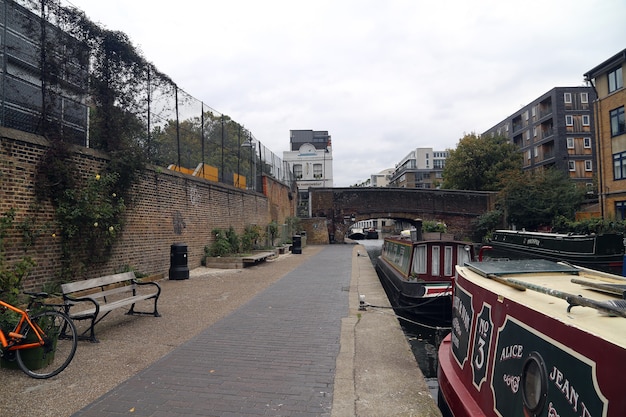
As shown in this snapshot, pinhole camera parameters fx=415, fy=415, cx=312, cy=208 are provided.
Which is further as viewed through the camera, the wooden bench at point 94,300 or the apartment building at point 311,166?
the apartment building at point 311,166

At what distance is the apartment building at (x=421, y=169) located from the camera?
95250mm

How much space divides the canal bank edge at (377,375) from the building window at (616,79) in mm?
23537

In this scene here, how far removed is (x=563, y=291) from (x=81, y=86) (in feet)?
30.6

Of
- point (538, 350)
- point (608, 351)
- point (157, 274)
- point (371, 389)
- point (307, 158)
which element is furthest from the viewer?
point (307, 158)

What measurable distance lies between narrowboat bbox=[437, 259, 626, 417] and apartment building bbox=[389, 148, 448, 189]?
9055 centimetres

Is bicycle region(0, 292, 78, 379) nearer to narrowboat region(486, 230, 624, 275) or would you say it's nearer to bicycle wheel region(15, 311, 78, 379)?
bicycle wheel region(15, 311, 78, 379)

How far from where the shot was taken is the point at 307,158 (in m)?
65.1

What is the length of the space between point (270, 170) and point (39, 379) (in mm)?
22317

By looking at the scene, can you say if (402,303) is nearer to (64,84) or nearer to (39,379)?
(39,379)

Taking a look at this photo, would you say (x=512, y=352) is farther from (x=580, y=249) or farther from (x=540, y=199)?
(x=540, y=199)

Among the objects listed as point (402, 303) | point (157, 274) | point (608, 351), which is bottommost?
point (402, 303)

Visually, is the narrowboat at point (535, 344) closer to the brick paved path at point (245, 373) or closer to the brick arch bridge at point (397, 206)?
the brick paved path at point (245, 373)

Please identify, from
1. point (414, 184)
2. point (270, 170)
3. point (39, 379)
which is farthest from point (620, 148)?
point (414, 184)

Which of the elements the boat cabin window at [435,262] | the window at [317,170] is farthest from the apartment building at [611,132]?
the window at [317,170]
